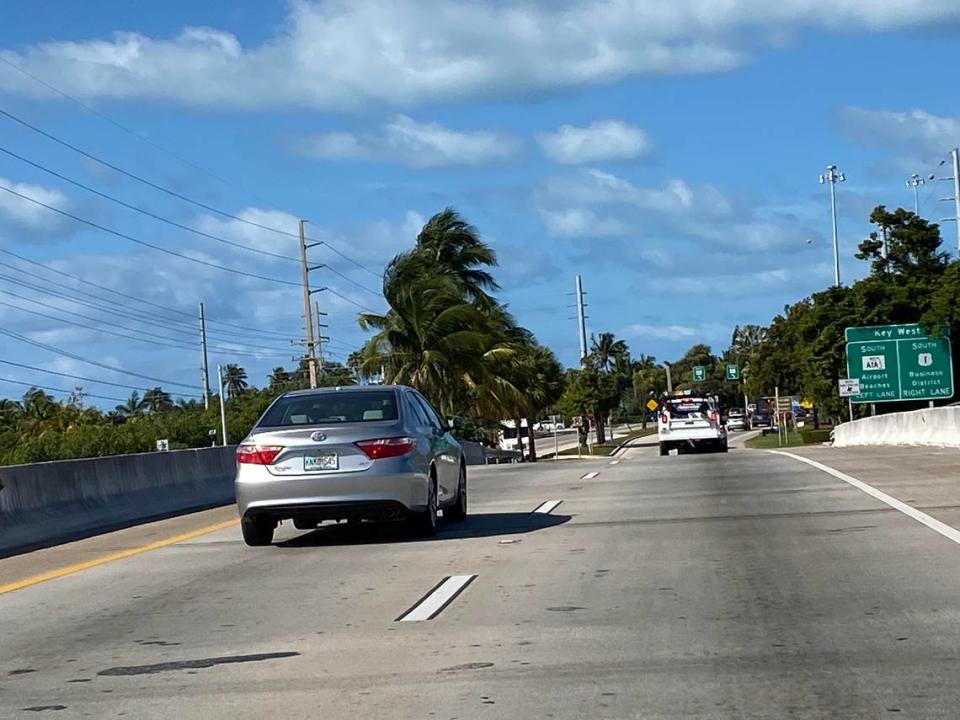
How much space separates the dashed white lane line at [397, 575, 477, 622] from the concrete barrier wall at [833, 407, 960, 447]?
2223cm

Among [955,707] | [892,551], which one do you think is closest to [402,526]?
[892,551]

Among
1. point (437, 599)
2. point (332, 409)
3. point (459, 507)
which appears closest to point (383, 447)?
point (332, 409)

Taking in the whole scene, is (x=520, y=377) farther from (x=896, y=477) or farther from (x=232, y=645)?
(x=232, y=645)

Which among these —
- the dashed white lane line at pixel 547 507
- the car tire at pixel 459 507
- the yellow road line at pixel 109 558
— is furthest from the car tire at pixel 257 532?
the dashed white lane line at pixel 547 507

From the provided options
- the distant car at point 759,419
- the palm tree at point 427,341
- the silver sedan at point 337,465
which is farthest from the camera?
the distant car at point 759,419

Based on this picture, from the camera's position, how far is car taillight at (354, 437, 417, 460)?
13.9m

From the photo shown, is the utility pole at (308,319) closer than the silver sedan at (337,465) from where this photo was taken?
No

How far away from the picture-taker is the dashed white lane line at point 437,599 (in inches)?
384

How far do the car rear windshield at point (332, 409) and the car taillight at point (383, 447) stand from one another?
427mm

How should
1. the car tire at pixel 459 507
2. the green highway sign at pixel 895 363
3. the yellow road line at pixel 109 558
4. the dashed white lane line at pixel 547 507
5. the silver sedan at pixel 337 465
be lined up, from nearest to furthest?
the yellow road line at pixel 109 558 < the silver sedan at pixel 337 465 < the car tire at pixel 459 507 < the dashed white lane line at pixel 547 507 < the green highway sign at pixel 895 363

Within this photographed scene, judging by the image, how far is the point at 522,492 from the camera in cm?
2170

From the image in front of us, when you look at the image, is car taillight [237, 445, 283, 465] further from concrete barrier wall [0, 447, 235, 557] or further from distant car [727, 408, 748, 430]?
distant car [727, 408, 748, 430]

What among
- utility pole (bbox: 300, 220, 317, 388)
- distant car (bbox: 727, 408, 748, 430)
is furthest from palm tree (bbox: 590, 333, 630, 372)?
utility pole (bbox: 300, 220, 317, 388)

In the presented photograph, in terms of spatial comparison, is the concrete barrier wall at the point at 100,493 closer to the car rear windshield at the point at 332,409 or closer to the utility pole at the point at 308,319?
the car rear windshield at the point at 332,409
